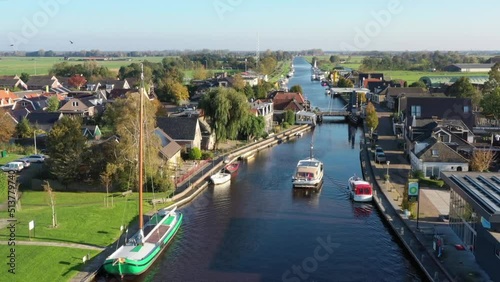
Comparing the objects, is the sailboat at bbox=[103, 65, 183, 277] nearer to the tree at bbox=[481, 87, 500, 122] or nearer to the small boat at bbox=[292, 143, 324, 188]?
the small boat at bbox=[292, 143, 324, 188]

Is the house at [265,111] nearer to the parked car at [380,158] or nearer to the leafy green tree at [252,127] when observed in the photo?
the leafy green tree at [252,127]

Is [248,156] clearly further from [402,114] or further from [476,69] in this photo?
[476,69]

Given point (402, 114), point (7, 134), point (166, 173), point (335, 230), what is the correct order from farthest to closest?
point (402, 114), point (7, 134), point (166, 173), point (335, 230)

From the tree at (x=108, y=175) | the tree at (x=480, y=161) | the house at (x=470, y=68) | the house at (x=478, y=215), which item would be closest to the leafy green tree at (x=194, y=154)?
the tree at (x=108, y=175)

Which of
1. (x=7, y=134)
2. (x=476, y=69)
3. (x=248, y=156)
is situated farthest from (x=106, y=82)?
(x=476, y=69)

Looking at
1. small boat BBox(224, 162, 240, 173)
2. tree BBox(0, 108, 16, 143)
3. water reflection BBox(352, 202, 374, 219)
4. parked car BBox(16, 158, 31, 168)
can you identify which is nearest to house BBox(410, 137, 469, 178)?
water reflection BBox(352, 202, 374, 219)

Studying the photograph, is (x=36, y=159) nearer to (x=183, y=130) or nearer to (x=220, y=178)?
(x=183, y=130)
